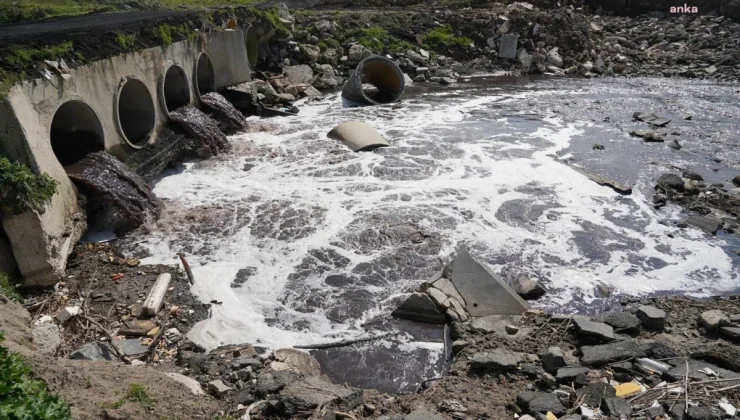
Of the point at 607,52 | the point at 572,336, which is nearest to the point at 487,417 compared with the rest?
the point at 572,336

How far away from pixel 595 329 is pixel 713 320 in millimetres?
1691

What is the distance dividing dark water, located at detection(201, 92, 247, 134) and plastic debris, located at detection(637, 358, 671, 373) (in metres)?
13.5

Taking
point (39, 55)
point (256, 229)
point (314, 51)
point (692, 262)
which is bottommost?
point (692, 262)

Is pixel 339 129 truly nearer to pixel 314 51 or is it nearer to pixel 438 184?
pixel 438 184

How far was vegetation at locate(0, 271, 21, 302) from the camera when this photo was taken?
7.18 m

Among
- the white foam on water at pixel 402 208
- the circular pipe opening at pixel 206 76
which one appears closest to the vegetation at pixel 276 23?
the circular pipe opening at pixel 206 76

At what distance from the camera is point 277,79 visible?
2127 centimetres

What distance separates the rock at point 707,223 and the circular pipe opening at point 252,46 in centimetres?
1728

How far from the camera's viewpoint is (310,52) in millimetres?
23328

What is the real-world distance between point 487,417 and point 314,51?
67.9 ft

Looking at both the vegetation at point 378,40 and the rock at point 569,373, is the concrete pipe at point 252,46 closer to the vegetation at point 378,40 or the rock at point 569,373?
the vegetation at point 378,40

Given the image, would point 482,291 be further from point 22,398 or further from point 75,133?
point 75,133

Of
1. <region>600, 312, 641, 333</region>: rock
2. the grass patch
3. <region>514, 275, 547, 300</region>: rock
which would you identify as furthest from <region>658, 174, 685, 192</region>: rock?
the grass patch

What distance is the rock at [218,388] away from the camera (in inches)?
233
